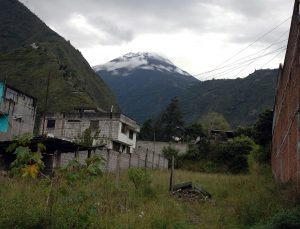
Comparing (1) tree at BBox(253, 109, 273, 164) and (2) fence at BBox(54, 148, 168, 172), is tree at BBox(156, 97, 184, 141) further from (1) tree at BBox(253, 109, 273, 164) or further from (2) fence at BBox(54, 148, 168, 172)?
(1) tree at BBox(253, 109, 273, 164)

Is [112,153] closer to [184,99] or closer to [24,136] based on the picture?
[24,136]

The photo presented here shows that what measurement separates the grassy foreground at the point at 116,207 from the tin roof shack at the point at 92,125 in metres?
24.6

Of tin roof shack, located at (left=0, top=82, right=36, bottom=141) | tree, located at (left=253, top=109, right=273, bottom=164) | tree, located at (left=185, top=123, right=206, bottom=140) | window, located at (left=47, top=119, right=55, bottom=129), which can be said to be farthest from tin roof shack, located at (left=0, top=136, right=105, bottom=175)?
tree, located at (left=185, top=123, right=206, bottom=140)

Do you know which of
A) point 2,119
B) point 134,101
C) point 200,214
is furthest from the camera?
point 134,101

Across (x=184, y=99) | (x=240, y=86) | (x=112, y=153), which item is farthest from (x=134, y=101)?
(x=112, y=153)

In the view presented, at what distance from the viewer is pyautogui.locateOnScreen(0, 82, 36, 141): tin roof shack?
33.5 m

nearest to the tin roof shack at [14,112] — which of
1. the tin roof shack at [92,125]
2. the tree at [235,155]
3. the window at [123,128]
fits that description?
the tin roof shack at [92,125]

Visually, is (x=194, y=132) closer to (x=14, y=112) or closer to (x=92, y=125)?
(x=92, y=125)

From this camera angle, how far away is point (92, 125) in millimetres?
42188

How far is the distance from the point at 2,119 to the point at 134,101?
Answer: 11002cm

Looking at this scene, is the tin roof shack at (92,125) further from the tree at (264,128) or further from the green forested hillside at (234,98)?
the green forested hillside at (234,98)

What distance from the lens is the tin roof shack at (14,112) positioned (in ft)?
110

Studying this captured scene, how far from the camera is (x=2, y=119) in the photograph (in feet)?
111

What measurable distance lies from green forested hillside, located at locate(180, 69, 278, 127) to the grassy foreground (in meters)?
62.5
